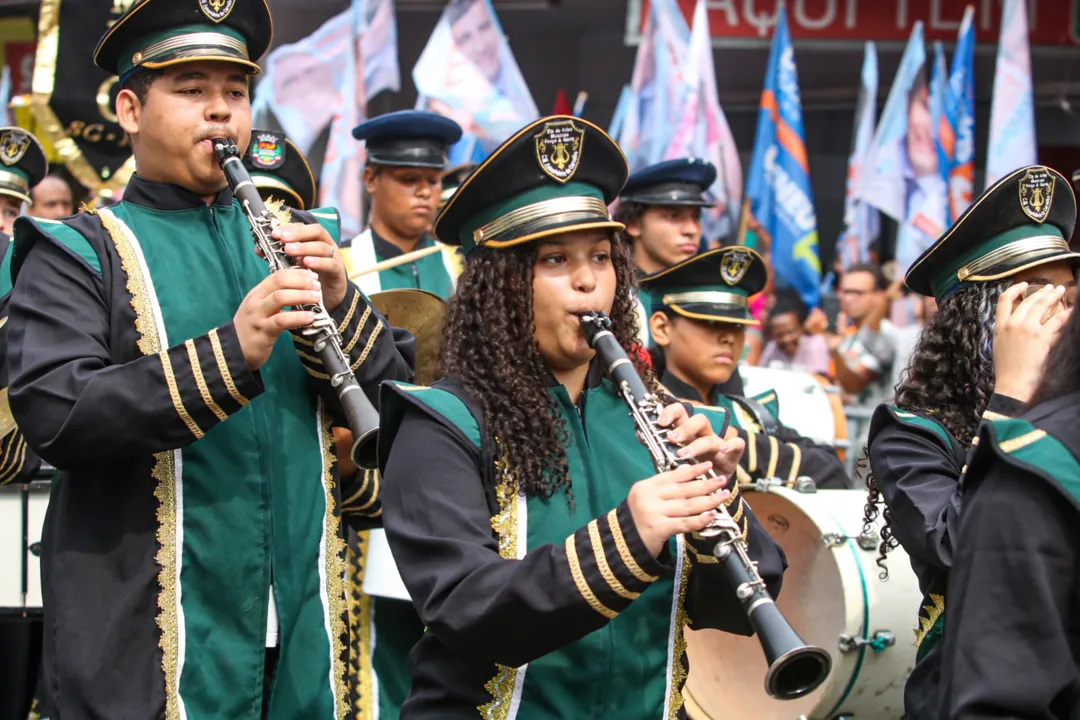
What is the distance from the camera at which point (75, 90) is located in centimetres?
959

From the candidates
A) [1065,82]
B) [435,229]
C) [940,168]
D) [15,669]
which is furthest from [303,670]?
[1065,82]

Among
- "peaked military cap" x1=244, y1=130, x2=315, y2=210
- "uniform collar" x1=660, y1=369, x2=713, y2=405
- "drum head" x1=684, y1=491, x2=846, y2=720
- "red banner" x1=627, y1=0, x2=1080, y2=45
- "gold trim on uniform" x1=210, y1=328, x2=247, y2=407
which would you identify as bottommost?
"drum head" x1=684, y1=491, x2=846, y2=720

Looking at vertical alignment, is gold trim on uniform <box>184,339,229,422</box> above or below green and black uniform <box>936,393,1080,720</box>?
above

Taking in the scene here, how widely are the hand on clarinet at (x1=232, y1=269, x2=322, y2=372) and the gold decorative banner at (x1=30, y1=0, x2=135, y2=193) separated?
20.8ft

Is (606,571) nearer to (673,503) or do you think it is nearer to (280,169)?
(673,503)

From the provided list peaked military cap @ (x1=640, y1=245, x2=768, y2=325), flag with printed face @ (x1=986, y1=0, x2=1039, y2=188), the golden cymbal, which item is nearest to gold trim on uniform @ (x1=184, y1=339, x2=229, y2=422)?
the golden cymbal

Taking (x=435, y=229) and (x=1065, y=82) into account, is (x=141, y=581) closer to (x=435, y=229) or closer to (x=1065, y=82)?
(x=435, y=229)

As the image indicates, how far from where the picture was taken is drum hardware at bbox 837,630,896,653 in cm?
567

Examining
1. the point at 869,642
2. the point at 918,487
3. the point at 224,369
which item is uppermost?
the point at 224,369

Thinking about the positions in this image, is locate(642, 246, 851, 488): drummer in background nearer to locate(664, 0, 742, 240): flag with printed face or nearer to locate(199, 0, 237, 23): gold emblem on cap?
locate(199, 0, 237, 23): gold emblem on cap

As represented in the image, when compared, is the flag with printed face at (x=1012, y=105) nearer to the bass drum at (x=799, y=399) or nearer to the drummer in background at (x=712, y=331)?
the bass drum at (x=799, y=399)

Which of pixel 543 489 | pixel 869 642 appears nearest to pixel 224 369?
pixel 543 489

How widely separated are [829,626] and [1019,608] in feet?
12.1

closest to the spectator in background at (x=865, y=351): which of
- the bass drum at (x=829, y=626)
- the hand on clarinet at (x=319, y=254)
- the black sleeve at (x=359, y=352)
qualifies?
the bass drum at (x=829, y=626)
